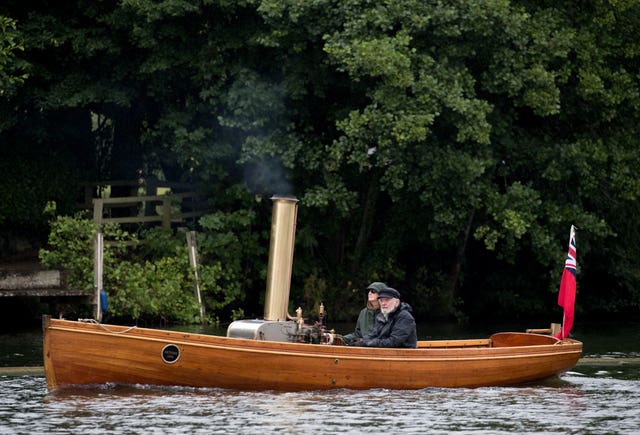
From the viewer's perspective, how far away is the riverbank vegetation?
28547mm

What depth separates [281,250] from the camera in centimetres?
2039

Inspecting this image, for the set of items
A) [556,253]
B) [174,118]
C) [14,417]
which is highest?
[174,118]

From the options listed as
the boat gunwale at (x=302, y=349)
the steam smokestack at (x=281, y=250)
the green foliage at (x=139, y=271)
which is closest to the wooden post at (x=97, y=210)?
the green foliage at (x=139, y=271)

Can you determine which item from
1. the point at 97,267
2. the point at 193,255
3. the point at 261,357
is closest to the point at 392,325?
the point at 261,357

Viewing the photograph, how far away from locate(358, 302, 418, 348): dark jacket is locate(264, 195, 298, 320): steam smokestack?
1323 mm

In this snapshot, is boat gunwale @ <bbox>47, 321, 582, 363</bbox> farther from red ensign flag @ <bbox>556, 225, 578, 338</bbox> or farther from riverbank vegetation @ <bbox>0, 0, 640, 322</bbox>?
riverbank vegetation @ <bbox>0, 0, 640, 322</bbox>

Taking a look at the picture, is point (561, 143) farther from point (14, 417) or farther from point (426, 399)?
point (14, 417)

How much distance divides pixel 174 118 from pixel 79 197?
11.6 ft

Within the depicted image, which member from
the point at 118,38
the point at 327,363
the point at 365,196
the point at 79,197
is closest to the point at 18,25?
the point at 118,38

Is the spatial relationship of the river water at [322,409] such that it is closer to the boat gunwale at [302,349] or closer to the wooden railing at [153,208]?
the boat gunwale at [302,349]

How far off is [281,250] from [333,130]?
1119 centimetres

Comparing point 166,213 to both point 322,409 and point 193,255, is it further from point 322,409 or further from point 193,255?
point 322,409

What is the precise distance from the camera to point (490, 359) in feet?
67.4

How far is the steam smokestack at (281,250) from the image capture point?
20.2m
